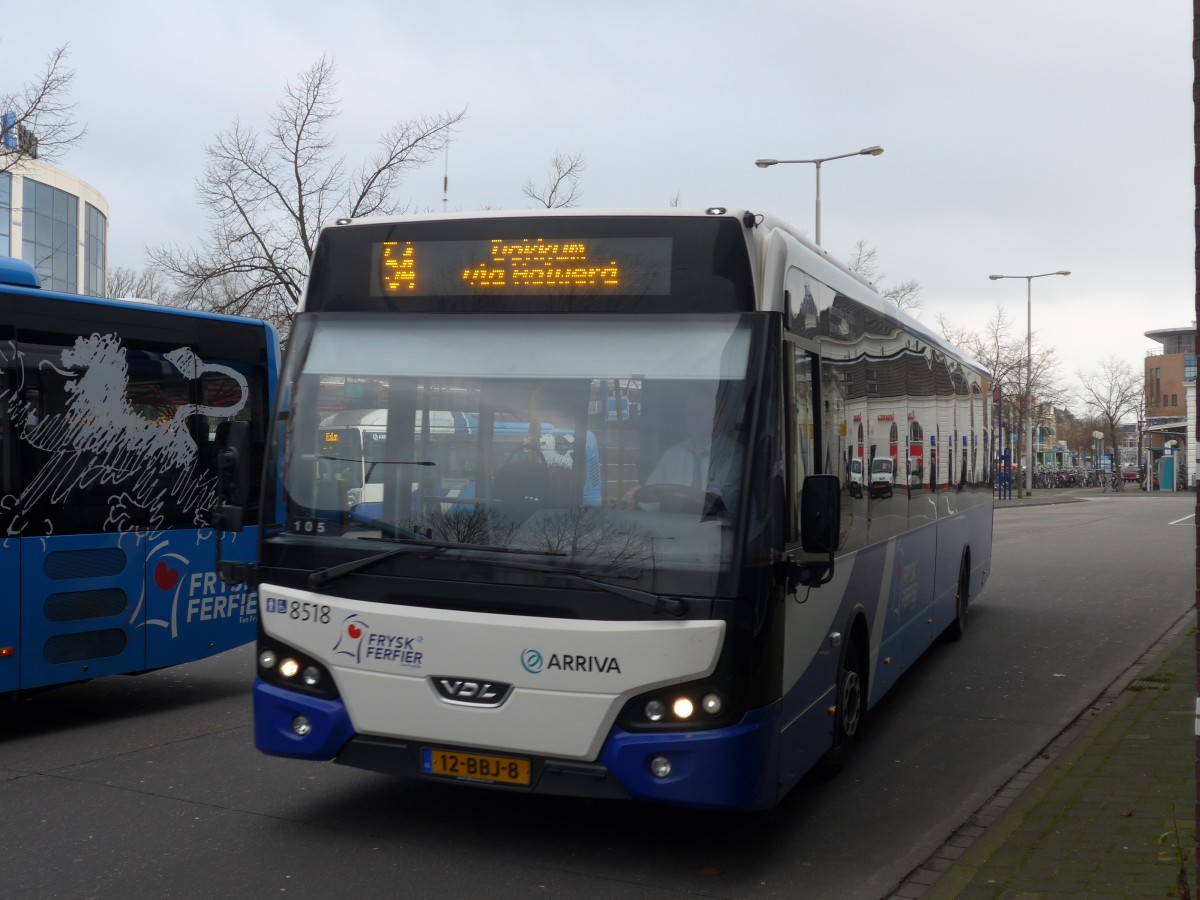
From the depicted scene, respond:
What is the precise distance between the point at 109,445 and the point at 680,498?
15.9 ft

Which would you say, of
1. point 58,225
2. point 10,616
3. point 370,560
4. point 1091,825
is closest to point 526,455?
point 370,560

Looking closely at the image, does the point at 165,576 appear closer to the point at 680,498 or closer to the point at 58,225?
the point at 680,498

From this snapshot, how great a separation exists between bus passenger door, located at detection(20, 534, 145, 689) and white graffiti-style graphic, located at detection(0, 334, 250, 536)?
6.6 inches

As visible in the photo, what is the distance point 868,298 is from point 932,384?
8.67 ft

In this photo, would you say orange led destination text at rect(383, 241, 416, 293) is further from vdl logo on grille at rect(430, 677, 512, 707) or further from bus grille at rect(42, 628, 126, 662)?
bus grille at rect(42, 628, 126, 662)

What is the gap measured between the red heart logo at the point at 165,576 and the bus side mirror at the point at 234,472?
9.60 feet

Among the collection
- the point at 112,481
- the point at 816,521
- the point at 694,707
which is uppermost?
the point at 112,481

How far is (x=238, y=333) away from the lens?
9664 millimetres

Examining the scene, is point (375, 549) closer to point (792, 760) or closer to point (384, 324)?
point (384, 324)

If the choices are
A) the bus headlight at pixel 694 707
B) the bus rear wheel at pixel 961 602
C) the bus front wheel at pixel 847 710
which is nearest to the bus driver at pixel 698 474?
the bus headlight at pixel 694 707

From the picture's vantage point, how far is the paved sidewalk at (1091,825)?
5.22m

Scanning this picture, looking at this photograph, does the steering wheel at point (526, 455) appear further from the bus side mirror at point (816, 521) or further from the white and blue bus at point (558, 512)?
the bus side mirror at point (816, 521)

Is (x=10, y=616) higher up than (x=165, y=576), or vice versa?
(x=165, y=576)

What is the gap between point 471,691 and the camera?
17.9ft
